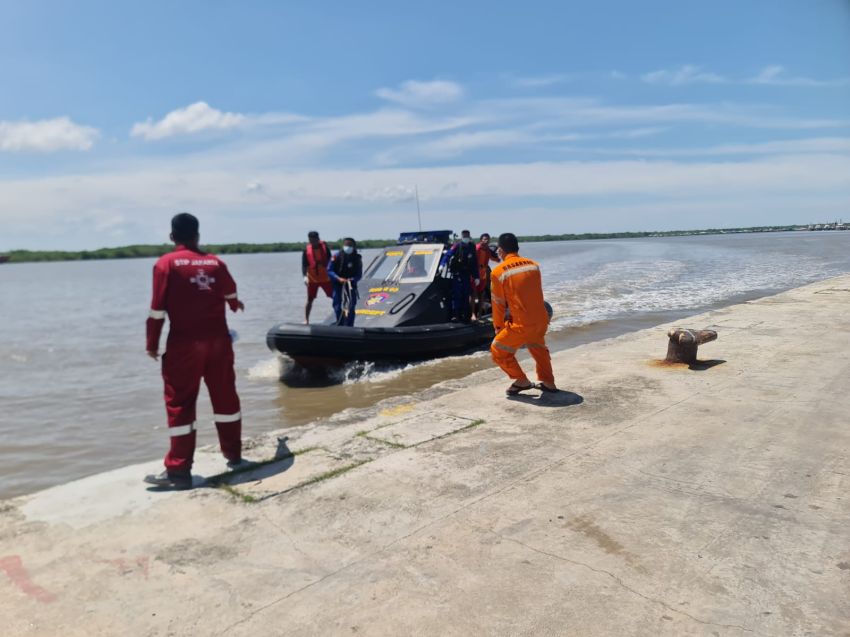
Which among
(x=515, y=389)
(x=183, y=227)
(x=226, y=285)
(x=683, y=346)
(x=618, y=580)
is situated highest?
(x=183, y=227)

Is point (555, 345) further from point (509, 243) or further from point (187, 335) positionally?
point (187, 335)

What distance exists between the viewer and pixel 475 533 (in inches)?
115

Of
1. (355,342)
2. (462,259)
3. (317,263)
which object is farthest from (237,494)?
(317,263)

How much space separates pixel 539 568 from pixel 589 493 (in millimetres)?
816

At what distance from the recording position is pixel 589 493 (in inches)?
130

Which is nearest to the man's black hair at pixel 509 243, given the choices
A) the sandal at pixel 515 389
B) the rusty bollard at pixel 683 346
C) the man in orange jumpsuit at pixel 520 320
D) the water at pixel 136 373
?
the man in orange jumpsuit at pixel 520 320

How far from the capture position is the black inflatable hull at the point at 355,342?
842 centimetres

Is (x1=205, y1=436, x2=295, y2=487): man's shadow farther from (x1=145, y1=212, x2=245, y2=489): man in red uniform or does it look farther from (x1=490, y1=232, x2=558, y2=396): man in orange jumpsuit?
(x1=490, y1=232, x2=558, y2=396): man in orange jumpsuit

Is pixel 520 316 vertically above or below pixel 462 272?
below

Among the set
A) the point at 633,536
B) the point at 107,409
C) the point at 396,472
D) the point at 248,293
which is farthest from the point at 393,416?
the point at 248,293

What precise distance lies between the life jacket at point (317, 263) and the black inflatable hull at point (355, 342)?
161 centimetres

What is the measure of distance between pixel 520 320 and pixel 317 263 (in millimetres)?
5397

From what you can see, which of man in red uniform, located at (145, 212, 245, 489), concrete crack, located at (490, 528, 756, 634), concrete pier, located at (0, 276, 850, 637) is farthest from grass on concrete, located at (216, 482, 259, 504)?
concrete crack, located at (490, 528, 756, 634)

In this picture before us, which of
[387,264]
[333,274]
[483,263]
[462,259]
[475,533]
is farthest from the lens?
[483,263]
